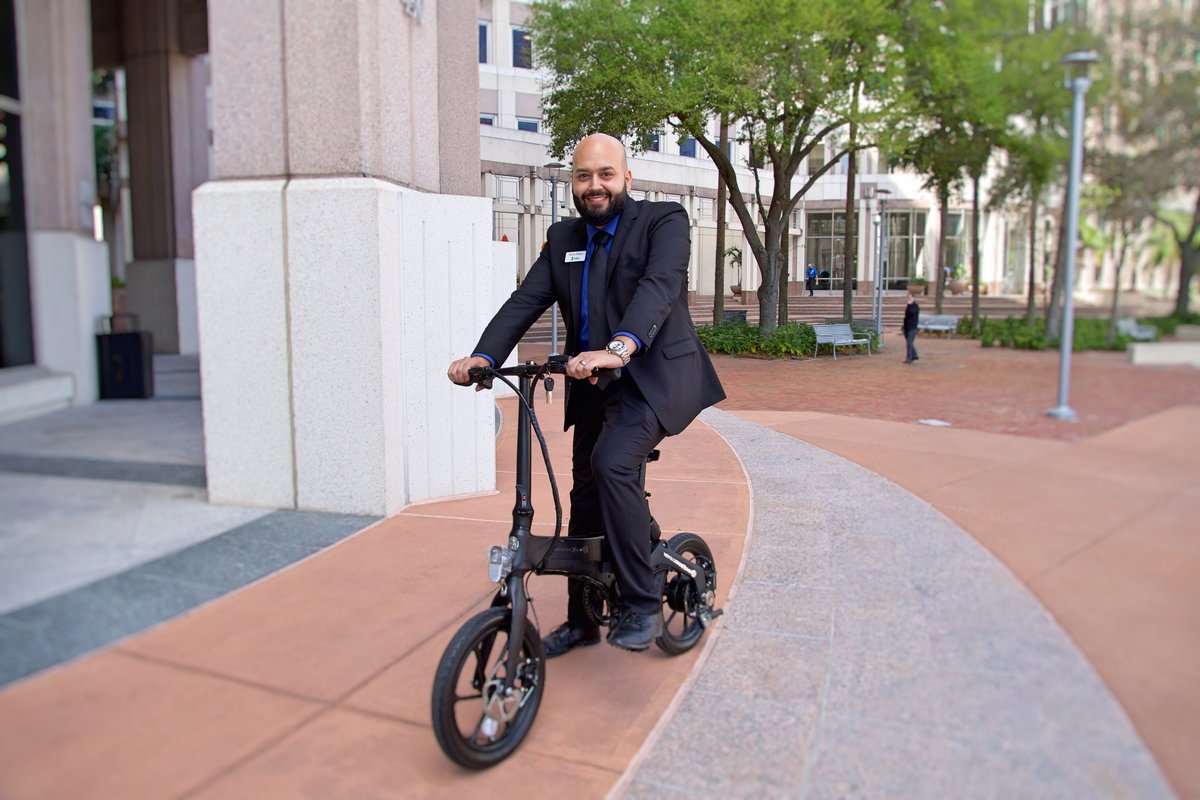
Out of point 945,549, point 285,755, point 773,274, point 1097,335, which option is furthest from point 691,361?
point 773,274

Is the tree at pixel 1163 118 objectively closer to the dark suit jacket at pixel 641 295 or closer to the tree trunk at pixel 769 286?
the dark suit jacket at pixel 641 295

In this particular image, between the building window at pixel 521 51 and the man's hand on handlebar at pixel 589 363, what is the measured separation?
486cm

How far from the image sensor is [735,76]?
856cm

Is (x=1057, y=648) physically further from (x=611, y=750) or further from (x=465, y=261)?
(x=465, y=261)

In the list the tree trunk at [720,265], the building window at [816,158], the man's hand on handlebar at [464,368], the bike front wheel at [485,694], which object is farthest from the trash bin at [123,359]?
the building window at [816,158]

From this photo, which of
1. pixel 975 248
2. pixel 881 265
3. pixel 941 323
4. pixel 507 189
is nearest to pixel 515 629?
pixel 941 323

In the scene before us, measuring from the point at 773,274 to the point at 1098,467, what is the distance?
3.40 m

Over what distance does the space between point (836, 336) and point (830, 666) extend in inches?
86.4

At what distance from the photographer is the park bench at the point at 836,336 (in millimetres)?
4645

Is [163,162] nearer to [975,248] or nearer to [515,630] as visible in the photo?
[515,630]

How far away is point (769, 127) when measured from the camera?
7855 millimetres

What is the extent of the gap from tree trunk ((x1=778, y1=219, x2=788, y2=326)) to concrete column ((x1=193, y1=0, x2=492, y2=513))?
6.78 feet

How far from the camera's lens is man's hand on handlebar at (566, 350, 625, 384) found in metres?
2.89

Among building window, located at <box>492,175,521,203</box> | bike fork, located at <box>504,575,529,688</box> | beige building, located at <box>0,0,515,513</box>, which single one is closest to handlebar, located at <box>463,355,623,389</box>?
bike fork, located at <box>504,575,529,688</box>
